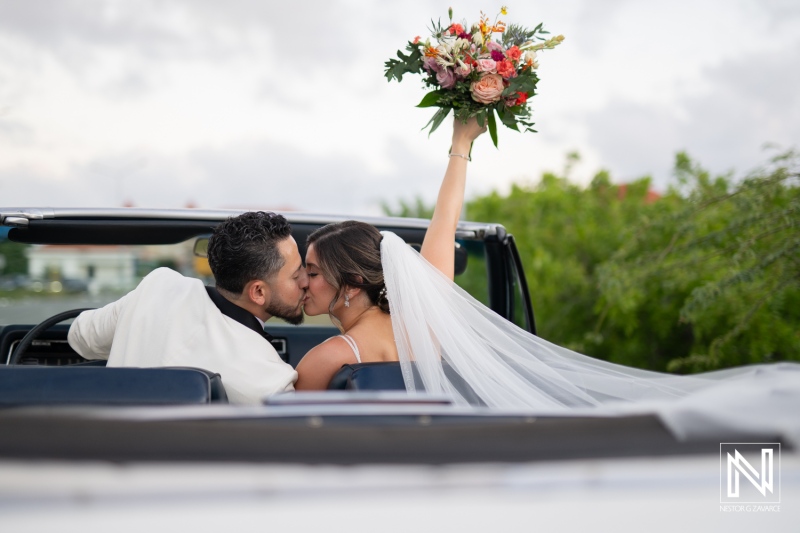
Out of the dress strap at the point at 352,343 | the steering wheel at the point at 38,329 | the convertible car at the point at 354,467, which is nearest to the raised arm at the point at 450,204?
the dress strap at the point at 352,343

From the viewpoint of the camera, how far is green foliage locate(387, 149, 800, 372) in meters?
5.08

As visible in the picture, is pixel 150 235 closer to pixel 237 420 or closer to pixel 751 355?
pixel 237 420

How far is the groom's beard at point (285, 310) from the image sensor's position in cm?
293

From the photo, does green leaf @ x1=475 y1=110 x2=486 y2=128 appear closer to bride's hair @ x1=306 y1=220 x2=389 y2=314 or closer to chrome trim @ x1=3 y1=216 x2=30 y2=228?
bride's hair @ x1=306 y1=220 x2=389 y2=314

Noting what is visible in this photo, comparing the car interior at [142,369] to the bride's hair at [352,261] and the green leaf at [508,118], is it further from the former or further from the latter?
the green leaf at [508,118]

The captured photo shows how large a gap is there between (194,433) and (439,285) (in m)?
1.69

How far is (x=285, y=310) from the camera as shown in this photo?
9.74ft

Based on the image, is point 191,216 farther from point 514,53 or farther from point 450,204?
point 514,53

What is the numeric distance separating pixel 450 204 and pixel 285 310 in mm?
785

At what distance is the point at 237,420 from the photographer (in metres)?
1.38

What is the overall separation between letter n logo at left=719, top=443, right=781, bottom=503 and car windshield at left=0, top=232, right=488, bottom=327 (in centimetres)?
226

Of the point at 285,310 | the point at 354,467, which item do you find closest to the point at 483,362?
the point at 285,310

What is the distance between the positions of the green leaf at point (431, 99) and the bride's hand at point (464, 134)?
5.3 inches

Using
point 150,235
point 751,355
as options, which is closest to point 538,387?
point 150,235
